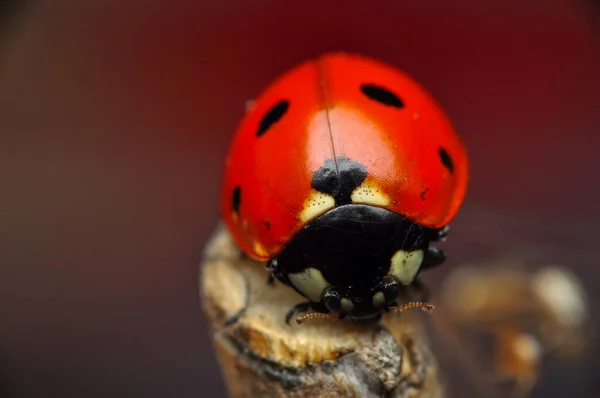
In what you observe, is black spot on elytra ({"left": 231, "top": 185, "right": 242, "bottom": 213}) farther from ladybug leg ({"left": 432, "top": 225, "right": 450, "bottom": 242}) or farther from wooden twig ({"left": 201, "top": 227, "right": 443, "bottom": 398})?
ladybug leg ({"left": 432, "top": 225, "right": 450, "bottom": 242})

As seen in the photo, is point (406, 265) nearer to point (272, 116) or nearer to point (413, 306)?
point (413, 306)

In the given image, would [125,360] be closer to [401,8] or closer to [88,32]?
[88,32]

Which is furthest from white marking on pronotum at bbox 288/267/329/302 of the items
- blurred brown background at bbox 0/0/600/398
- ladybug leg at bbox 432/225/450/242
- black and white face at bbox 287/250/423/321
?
blurred brown background at bbox 0/0/600/398

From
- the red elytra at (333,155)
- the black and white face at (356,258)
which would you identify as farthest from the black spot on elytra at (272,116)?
the black and white face at (356,258)

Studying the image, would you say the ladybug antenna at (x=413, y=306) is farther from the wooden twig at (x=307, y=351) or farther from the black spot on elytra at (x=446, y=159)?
the black spot on elytra at (x=446, y=159)

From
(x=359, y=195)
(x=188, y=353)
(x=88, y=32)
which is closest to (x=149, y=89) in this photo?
(x=88, y=32)

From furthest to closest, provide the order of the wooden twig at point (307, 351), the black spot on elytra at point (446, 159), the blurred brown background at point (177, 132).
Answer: the blurred brown background at point (177, 132), the black spot on elytra at point (446, 159), the wooden twig at point (307, 351)

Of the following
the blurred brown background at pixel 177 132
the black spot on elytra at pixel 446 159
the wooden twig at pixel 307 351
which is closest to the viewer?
the wooden twig at pixel 307 351
